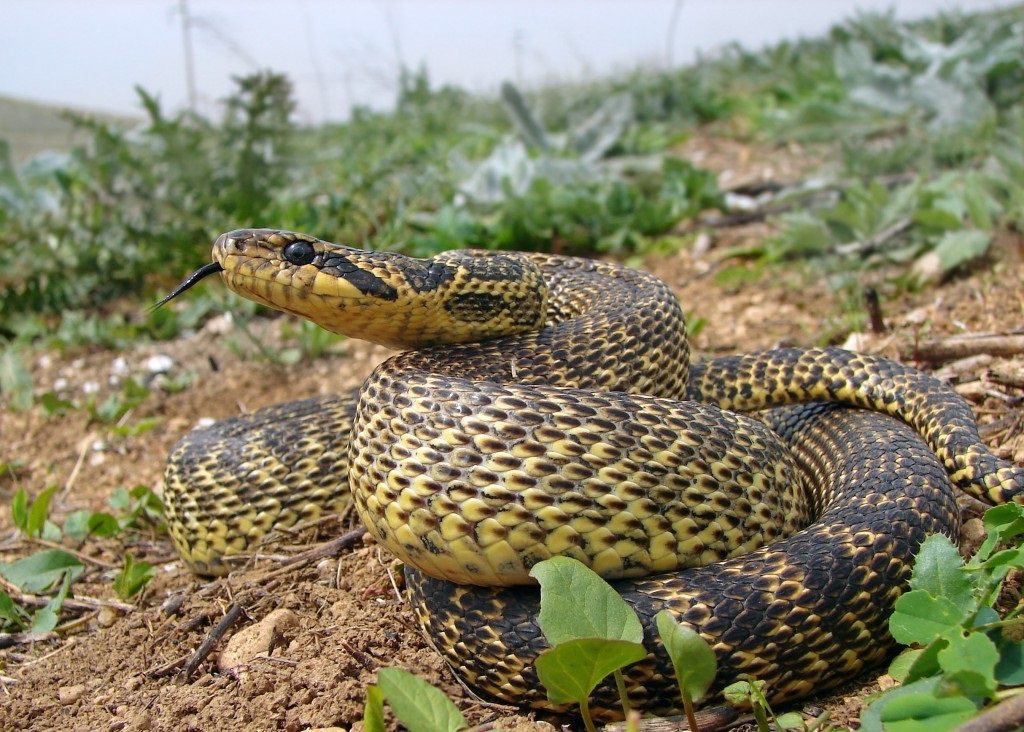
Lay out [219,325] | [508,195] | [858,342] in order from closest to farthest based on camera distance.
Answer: [858,342] < [508,195] < [219,325]

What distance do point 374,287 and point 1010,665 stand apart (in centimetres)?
233

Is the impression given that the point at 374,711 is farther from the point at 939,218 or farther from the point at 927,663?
the point at 939,218

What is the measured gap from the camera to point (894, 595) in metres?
2.80

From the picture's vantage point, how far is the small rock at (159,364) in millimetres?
7199

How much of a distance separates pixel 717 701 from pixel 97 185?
8015 millimetres

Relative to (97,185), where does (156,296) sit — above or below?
below

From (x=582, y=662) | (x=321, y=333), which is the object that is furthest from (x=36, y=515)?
(x=582, y=662)

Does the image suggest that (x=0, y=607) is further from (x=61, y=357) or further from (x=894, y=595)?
(x=61, y=357)

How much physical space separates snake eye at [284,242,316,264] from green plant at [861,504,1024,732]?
229 cm

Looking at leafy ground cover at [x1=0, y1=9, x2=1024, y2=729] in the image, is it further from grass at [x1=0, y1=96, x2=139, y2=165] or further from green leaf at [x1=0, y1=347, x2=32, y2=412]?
grass at [x1=0, y1=96, x2=139, y2=165]

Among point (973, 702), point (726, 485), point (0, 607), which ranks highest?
point (726, 485)

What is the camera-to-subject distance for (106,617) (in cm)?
398

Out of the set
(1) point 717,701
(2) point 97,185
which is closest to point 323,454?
(1) point 717,701

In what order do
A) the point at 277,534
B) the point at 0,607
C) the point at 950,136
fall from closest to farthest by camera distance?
the point at 0,607, the point at 277,534, the point at 950,136
